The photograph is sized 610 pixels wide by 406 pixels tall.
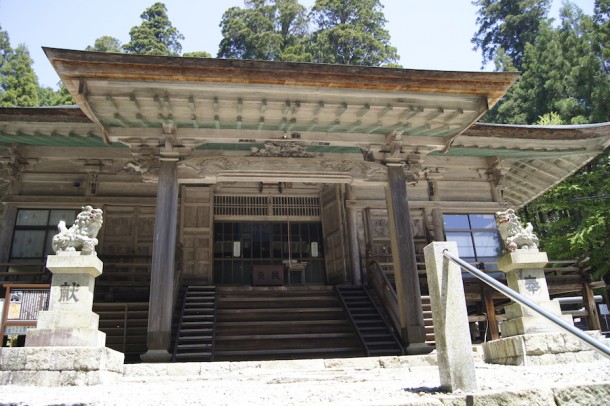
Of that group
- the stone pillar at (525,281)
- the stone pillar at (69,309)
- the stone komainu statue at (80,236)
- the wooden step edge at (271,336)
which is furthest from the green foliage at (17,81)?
the stone pillar at (525,281)

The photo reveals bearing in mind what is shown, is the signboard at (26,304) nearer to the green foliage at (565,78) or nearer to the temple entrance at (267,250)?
the temple entrance at (267,250)

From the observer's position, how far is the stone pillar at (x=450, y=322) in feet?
13.1

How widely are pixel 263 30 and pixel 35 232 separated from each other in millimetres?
29096

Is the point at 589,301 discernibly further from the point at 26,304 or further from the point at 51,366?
the point at 26,304

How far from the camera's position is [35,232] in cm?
1172

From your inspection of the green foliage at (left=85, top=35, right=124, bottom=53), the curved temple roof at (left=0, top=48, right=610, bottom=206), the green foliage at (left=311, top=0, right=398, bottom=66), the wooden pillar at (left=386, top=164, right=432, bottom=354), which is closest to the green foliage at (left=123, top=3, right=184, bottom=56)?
the green foliage at (left=85, top=35, right=124, bottom=53)

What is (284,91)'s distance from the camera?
838 cm

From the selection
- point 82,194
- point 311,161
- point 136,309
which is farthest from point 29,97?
point 311,161

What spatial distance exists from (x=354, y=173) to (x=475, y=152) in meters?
4.54

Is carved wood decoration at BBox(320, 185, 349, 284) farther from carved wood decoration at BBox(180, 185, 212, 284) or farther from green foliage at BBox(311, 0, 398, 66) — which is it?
green foliage at BBox(311, 0, 398, 66)

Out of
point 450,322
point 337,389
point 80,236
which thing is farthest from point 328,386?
point 80,236

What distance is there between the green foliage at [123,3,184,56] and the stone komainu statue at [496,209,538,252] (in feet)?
105

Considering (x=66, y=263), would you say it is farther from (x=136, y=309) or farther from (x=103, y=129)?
(x=136, y=309)

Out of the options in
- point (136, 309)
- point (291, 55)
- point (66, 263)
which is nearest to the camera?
point (66, 263)
